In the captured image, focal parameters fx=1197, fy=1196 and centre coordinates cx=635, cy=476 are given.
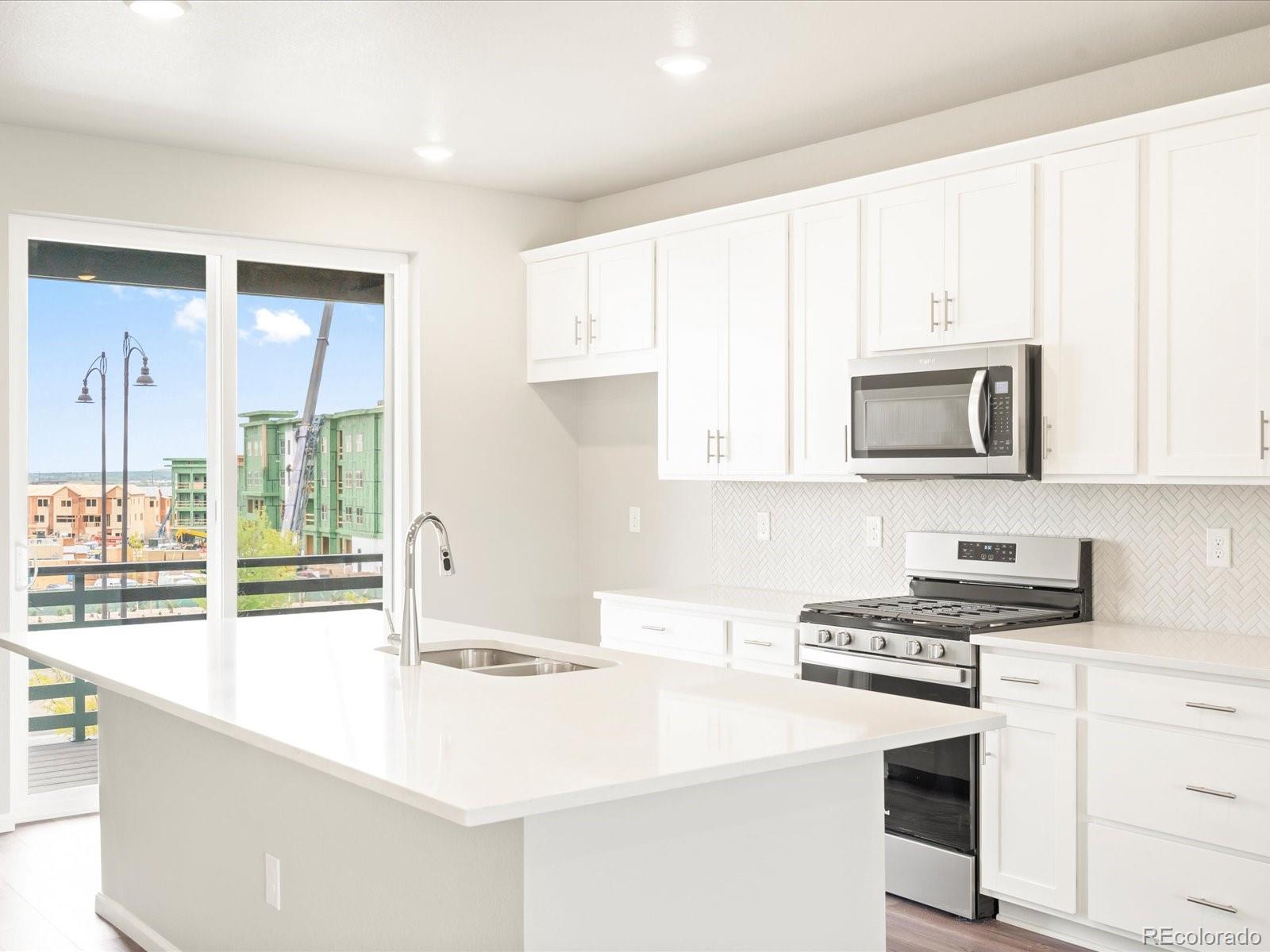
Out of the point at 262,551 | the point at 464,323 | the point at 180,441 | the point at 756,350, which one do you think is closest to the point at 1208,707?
the point at 756,350

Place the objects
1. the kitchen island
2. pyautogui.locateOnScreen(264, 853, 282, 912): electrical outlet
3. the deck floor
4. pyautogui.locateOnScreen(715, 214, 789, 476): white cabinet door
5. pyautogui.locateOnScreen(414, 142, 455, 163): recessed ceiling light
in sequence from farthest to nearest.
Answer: pyautogui.locateOnScreen(414, 142, 455, 163): recessed ceiling light, the deck floor, pyautogui.locateOnScreen(715, 214, 789, 476): white cabinet door, pyautogui.locateOnScreen(264, 853, 282, 912): electrical outlet, the kitchen island

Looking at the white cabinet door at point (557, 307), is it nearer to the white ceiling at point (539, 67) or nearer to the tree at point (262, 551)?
the white ceiling at point (539, 67)

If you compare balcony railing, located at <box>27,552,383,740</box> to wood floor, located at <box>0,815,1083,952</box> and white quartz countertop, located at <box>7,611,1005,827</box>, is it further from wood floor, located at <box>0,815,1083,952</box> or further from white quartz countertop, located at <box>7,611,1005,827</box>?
white quartz countertop, located at <box>7,611,1005,827</box>

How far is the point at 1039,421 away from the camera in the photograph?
141 inches

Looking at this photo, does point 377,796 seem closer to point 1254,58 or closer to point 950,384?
point 950,384

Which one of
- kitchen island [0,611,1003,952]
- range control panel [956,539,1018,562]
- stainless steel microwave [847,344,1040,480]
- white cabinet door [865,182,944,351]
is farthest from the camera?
range control panel [956,539,1018,562]

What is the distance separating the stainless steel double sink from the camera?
122 inches

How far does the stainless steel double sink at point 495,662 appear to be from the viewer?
3.10 meters

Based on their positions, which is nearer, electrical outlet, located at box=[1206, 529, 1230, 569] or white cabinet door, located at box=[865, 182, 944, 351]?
electrical outlet, located at box=[1206, 529, 1230, 569]

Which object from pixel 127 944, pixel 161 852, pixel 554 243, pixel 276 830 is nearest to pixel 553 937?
pixel 276 830

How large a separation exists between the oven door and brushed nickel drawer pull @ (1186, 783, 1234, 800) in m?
0.60

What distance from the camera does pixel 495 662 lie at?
331cm

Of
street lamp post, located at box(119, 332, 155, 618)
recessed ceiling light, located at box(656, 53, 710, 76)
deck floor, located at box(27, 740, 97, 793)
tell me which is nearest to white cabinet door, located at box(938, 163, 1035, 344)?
recessed ceiling light, located at box(656, 53, 710, 76)

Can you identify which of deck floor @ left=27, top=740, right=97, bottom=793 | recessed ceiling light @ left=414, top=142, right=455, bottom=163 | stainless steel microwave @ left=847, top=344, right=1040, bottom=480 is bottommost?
deck floor @ left=27, top=740, right=97, bottom=793
